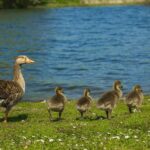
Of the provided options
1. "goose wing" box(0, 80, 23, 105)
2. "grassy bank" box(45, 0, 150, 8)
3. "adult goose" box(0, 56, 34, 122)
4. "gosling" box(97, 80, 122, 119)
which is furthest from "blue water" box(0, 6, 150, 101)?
"grassy bank" box(45, 0, 150, 8)

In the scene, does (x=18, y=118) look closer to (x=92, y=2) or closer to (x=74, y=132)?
(x=74, y=132)

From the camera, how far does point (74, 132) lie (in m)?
16.0

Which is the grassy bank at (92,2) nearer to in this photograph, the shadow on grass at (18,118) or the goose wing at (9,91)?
the shadow on grass at (18,118)

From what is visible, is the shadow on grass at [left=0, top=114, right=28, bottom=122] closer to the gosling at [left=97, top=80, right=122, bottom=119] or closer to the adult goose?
the adult goose

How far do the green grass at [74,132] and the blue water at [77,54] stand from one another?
29.0 feet

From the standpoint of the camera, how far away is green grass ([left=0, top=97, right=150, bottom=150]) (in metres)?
13.6

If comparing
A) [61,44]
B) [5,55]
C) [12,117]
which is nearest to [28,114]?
[12,117]

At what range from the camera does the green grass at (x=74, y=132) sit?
44.6ft

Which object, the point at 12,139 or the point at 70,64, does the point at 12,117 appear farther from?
the point at 70,64

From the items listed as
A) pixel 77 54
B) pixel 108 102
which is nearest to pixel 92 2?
pixel 77 54

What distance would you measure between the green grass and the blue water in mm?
8835

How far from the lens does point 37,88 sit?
103ft

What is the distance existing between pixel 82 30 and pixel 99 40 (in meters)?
13.0

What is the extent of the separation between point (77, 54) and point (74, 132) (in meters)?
33.1
